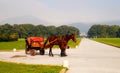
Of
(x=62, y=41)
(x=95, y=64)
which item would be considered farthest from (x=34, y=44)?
(x=95, y=64)

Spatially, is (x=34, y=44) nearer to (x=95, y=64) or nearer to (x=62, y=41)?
(x=62, y=41)

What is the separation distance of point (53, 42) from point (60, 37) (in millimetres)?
767

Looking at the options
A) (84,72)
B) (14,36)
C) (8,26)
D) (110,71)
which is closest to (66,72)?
(84,72)

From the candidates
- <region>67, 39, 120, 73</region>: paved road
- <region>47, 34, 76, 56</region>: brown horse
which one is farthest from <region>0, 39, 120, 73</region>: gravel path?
<region>47, 34, 76, 56</region>: brown horse

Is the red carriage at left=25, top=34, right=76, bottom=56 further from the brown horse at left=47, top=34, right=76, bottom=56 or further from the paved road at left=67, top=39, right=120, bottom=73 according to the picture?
the paved road at left=67, top=39, right=120, bottom=73

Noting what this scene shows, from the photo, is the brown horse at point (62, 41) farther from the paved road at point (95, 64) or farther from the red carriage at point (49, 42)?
the paved road at point (95, 64)

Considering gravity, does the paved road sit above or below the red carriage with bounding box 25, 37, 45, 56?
below

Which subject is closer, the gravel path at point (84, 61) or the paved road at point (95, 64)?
the paved road at point (95, 64)

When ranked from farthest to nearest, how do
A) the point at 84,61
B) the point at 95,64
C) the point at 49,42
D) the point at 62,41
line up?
the point at 49,42 → the point at 62,41 → the point at 84,61 → the point at 95,64

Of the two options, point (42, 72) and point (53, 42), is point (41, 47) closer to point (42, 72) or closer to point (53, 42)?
point (53, 42)

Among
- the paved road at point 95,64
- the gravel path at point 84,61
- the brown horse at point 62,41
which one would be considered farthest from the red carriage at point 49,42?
the paved road at point 95,64

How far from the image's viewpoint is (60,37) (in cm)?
2344

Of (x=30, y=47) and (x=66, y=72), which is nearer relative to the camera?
(x=66, y=72)

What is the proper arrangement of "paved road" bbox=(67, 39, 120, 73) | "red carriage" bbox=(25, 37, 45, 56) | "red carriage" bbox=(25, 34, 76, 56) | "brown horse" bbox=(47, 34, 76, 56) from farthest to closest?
"red carriage" bbox=(25, 37, 45, 56), "red carriage" bbox=(25, 34, 76, 56), "brown horse" bbox=(47, 34, 76, 56), "paved road" bbox=(67, 39, 120, 73)
